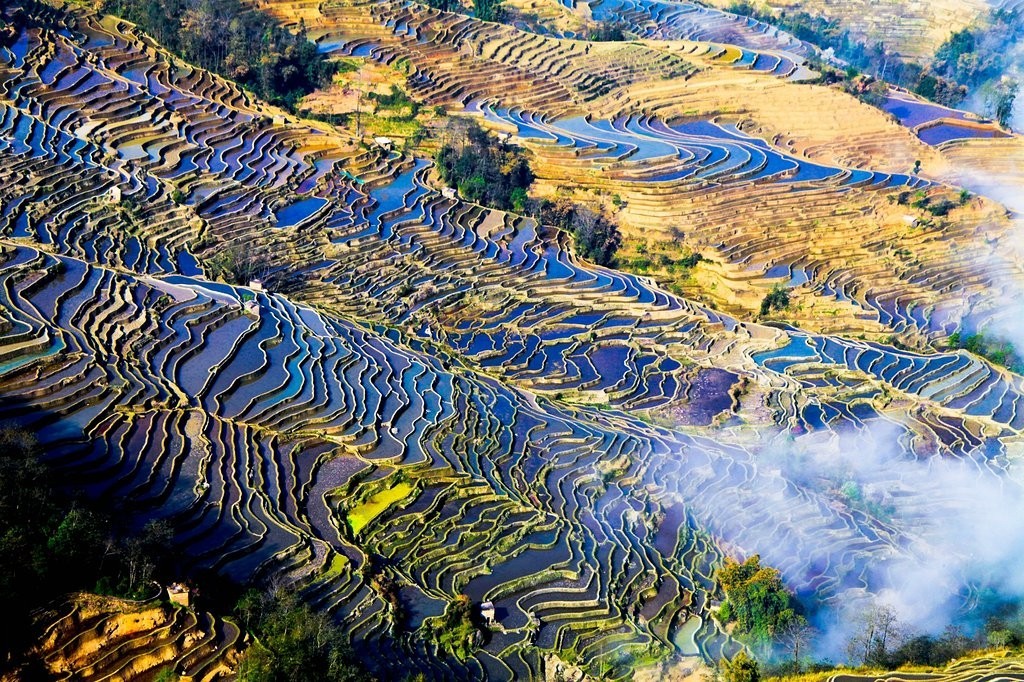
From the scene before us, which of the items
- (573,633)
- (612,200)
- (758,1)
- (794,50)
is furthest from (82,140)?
(758,1)

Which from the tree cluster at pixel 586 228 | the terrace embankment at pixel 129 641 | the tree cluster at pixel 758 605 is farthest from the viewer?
the tree cluster at pixel 586 228

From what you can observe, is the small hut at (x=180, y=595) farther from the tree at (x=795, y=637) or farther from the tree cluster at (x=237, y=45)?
the tree cluster at (x=237, y=45)

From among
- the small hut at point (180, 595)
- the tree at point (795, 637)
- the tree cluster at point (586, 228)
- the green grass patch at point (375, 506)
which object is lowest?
the tree cluster at point (586, 228)

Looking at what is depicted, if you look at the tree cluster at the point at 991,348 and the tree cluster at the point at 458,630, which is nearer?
the tree cluster at the point at 458,630

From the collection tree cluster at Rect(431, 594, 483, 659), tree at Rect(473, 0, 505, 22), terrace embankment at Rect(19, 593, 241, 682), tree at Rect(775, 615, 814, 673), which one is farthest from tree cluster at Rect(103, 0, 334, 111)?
tree at Rect(775, 615, 814, 673)

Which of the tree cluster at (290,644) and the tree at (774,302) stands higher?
the tree cluster at (290,644)

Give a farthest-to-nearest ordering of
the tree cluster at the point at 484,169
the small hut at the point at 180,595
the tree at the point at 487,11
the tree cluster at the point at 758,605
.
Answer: the tree at the point at 487,11
the tree cluster at the point at 484,169
the tree cluster at the point at 758,605
the small hut at the point at 180,595

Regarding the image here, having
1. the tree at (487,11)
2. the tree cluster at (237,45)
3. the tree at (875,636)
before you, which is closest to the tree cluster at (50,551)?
the tree at (875,636)

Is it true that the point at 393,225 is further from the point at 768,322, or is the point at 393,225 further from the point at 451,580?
the point at 451,580
